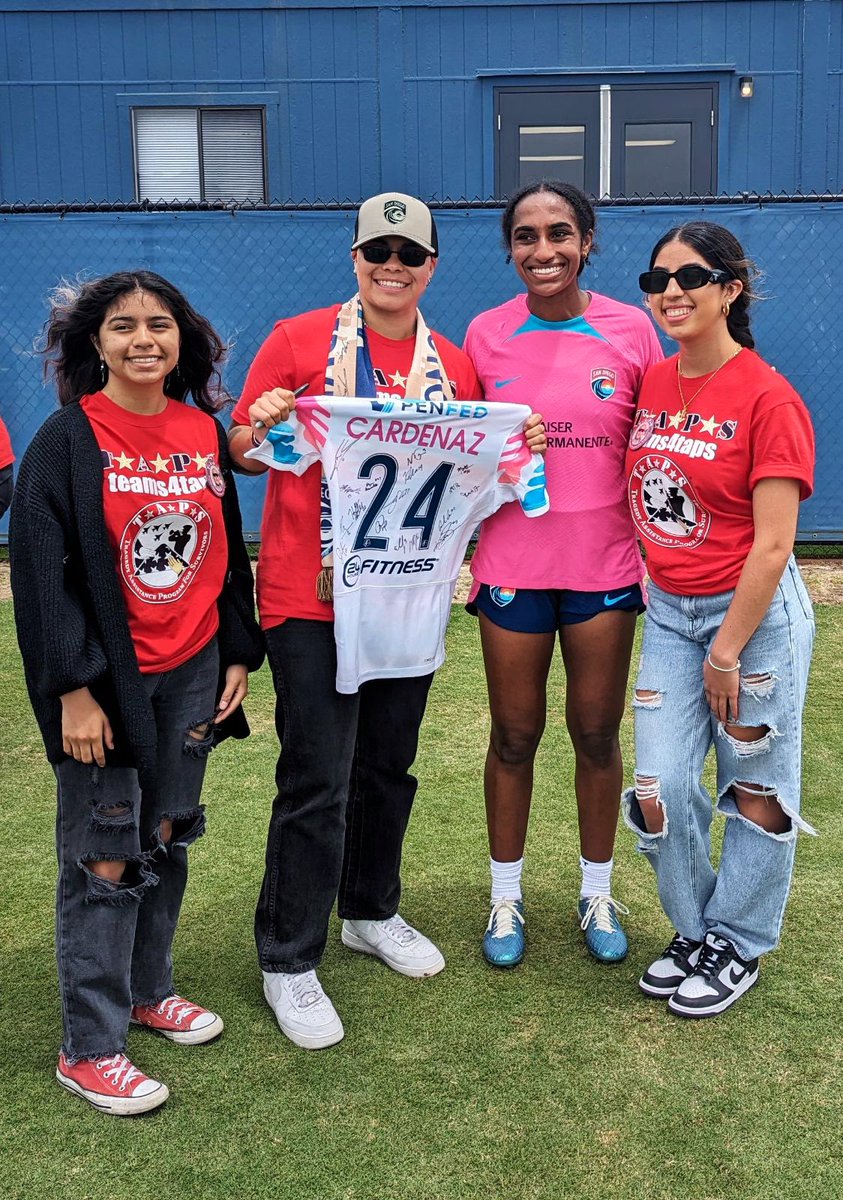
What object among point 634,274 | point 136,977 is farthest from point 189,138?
point 136,977

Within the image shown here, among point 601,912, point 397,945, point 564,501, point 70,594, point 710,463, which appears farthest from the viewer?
point 601,912

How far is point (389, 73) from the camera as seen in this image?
10195 millimetres

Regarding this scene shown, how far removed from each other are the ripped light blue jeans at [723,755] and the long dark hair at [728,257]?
0.63 m

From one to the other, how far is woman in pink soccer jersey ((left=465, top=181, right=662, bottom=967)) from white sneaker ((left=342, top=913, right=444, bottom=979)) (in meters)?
0.18

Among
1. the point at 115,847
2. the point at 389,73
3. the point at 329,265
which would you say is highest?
the point at 389,73

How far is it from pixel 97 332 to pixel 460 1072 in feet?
6.44

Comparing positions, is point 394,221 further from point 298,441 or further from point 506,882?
point 506,882

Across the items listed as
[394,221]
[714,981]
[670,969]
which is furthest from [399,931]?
[394,221]

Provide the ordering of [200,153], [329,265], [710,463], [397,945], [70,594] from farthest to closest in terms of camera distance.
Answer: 1. [200,153]
2. [329,265]
3. [397,945]
4. [710,463]
5. [70,594]

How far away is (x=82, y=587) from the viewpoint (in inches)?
105

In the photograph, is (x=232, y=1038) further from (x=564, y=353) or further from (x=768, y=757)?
(x=564, y=353)

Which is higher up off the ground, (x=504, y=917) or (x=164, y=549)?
(x=164, y=549)

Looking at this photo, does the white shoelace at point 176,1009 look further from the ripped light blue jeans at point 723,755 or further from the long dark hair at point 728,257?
the long dark hair at point 728,257

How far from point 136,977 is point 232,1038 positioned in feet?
0.95
